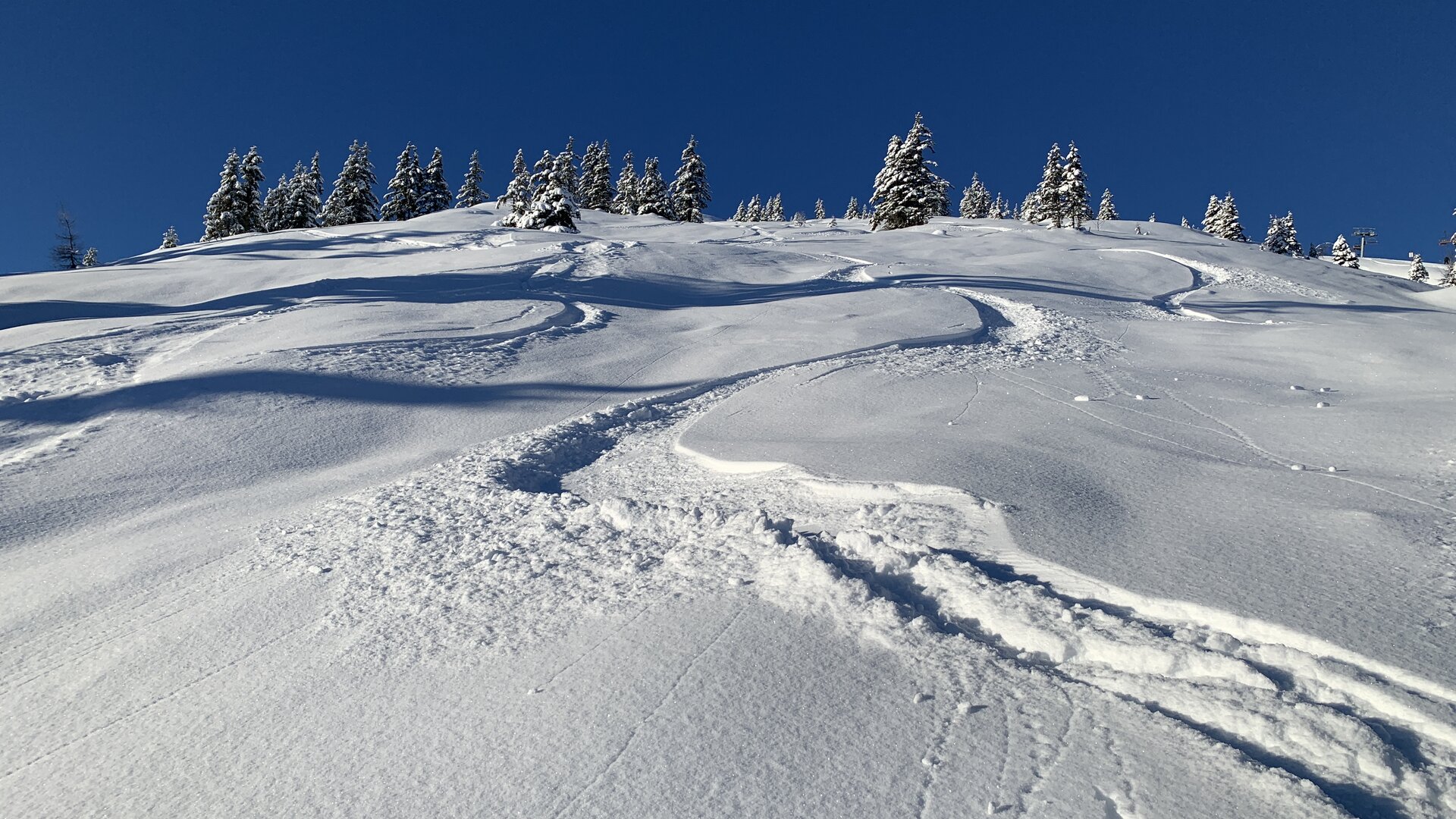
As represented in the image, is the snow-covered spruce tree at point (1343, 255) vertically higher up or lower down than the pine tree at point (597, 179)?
lower down

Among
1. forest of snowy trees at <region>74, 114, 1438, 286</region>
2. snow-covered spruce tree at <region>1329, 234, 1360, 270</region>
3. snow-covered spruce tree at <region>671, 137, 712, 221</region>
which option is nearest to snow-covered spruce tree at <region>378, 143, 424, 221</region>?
forest of snowy trees at <region>74, 114, 1438, 286</region>

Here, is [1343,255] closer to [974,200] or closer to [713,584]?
[974,200]

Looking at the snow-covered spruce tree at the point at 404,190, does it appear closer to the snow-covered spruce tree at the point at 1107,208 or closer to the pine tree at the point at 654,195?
the pine tree at the point at 654,195

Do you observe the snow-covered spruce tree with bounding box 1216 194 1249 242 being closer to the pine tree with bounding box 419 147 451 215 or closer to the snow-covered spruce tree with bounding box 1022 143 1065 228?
the snow-covered spruce tree with bounding box 1022 143 1065 228

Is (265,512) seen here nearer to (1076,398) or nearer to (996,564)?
(996,564)

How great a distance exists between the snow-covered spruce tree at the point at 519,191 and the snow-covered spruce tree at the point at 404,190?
7.04 metres

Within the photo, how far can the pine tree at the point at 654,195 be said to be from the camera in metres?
46.8

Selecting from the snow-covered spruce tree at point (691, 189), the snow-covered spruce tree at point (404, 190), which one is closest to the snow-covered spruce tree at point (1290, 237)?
the snow-covered spruce tree at point (691, 189)

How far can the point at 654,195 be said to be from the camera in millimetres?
47312

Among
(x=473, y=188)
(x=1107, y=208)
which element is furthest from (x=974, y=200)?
(x=473, y=188)

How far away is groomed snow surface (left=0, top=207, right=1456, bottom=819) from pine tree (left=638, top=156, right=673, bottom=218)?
42.3 metres

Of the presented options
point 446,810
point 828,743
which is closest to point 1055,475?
point 828,743

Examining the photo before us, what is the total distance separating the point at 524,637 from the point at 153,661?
46.7 inches

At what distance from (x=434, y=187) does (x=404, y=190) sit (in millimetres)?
1870
